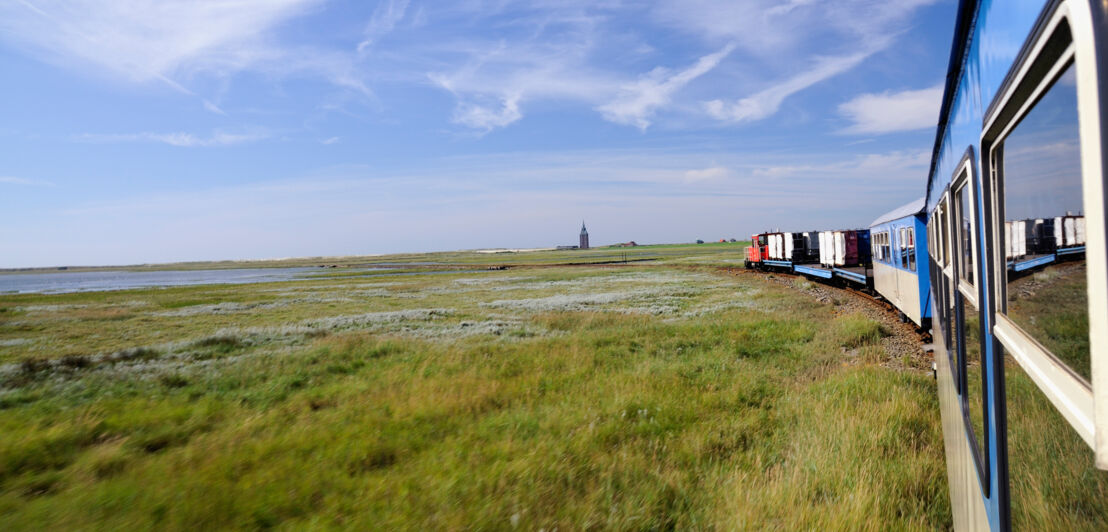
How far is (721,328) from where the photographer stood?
1614 cm

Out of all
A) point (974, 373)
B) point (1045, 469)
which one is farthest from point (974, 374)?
point (1045, 469)

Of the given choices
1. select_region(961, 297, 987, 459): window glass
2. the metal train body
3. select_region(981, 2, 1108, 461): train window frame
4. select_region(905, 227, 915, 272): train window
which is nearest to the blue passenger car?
select_region(905, 227, 915, 272): train window

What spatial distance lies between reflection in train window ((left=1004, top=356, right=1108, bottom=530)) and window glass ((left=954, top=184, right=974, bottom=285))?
1.08 meters

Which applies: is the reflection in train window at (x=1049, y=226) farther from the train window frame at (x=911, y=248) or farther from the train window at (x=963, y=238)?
the train window frame at (x=911, y=248)

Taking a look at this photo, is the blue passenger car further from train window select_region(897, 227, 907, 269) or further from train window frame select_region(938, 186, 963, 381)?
train window frame select_region(938, 186, 963, 381)

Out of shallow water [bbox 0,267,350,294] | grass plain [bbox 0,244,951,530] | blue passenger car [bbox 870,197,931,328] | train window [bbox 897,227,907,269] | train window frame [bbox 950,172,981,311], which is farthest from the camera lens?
shallow water [bbox 0,267,350,294]

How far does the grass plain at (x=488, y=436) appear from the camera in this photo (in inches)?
208

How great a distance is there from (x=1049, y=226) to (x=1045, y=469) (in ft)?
2.16

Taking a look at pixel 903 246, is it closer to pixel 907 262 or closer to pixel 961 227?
pixel 907 262

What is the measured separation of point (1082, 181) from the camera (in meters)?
0.95

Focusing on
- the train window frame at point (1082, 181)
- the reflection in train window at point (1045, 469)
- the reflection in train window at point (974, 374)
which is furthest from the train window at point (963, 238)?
the train window frame at point (1082, 181)

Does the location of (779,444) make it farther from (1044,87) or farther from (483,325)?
(483,325)

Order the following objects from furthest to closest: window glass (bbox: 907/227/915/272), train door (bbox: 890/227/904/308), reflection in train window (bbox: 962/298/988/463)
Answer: train door (bbox: 890/227/904/308), window glass (bbox: 907/227/915/272), reflection in train window (bbox: 962/298/988/463)

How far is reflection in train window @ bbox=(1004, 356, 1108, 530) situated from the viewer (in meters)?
1.13
